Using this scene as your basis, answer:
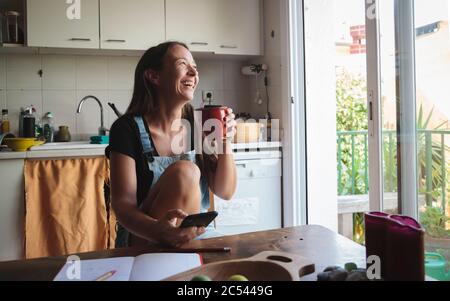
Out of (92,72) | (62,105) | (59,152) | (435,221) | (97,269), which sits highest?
(92,72)

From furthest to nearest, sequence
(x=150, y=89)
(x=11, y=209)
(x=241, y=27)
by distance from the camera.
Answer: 1. (x=241, y=27)
2. (x=11, y=209)
3. (x=150, y=89)

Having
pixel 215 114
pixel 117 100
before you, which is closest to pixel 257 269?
pixel 215 114

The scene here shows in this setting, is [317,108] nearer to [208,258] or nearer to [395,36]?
[395,36]

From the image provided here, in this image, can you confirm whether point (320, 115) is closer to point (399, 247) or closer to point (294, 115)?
point (294, 115)

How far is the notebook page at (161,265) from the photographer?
70cm

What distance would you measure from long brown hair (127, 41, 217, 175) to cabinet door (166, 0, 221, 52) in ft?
4.68

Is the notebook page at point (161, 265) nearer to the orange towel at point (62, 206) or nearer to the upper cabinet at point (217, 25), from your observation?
the orange towel at point (62, 206)

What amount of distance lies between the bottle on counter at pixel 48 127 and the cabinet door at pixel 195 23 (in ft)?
3.32

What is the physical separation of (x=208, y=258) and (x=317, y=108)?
2.06 m

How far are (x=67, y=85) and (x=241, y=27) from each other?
1340 millimetres

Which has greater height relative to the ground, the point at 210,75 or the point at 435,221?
the point at 210,75

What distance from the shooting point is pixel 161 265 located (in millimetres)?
749
